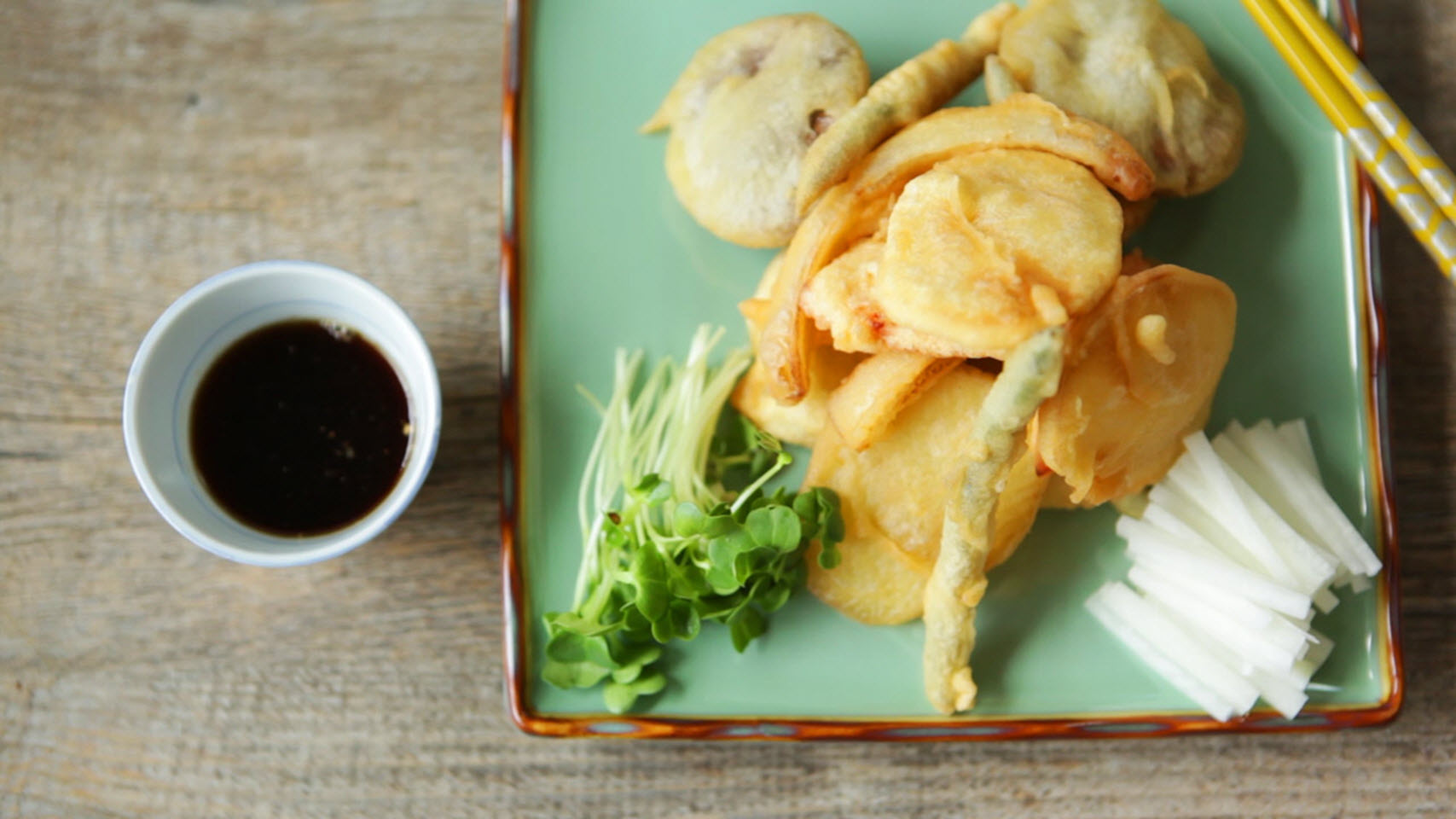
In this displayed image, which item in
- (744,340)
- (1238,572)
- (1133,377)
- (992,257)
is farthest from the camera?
(744,340)

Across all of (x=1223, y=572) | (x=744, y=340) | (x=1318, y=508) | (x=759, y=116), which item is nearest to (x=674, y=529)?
(x=744, y=340)

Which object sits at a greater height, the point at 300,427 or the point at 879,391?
the point at 879,391

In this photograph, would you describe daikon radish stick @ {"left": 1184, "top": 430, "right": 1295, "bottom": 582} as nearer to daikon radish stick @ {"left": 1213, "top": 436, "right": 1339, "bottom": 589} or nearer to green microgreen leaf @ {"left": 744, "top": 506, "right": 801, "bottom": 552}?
daikon radish stick @ {"left": 1213, "top": 436, "right": 1339, "bottom": 589}

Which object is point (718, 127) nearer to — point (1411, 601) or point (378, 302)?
point (378, 302)

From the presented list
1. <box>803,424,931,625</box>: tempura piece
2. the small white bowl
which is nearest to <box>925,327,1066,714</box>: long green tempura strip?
<box>803,424,931,625</box>: tempura piece

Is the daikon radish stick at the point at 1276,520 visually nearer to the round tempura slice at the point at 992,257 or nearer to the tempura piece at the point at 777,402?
the round tempura slice at the point at 992,257

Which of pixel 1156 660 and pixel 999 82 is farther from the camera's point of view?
pixel 1156 660

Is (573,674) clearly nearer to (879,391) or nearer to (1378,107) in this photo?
(879,391)
